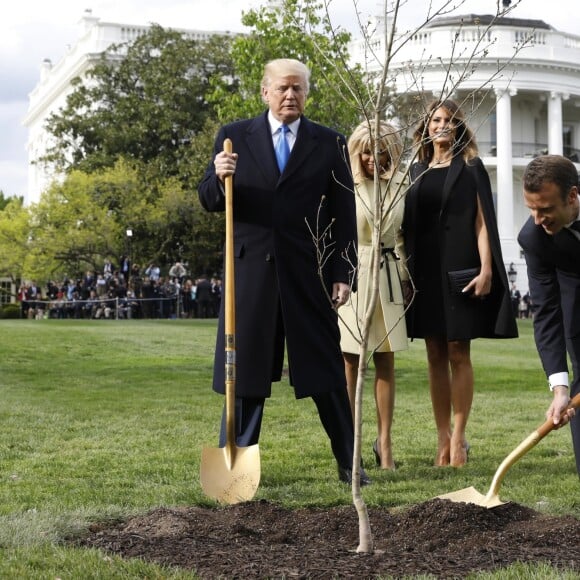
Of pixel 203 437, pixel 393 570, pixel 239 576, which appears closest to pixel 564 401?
pixel 393 570

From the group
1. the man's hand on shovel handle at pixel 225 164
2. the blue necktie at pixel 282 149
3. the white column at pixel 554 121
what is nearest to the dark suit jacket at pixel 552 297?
the blue necktie at pixel 282 149

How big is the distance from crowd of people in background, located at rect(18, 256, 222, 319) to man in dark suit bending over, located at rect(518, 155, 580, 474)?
33.2 m

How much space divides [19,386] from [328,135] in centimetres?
798

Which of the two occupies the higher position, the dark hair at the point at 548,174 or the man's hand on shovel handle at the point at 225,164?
the man's hand on shovel handle at the point at 225,164

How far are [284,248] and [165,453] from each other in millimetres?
2146

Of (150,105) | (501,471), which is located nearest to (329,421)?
(501,471)

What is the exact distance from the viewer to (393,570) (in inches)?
175

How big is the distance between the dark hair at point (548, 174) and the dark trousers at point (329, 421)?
1952 millimetres

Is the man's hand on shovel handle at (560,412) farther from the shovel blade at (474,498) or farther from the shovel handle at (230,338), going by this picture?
the shovel handle at (230,338)

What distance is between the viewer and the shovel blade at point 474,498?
5.61m

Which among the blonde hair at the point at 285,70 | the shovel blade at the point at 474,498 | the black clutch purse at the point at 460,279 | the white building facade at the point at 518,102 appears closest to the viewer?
the shovel blade at the point at 474,498

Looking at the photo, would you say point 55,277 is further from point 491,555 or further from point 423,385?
point 491,555

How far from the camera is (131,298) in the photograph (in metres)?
40.4

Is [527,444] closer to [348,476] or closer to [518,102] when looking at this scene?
[348,476]
